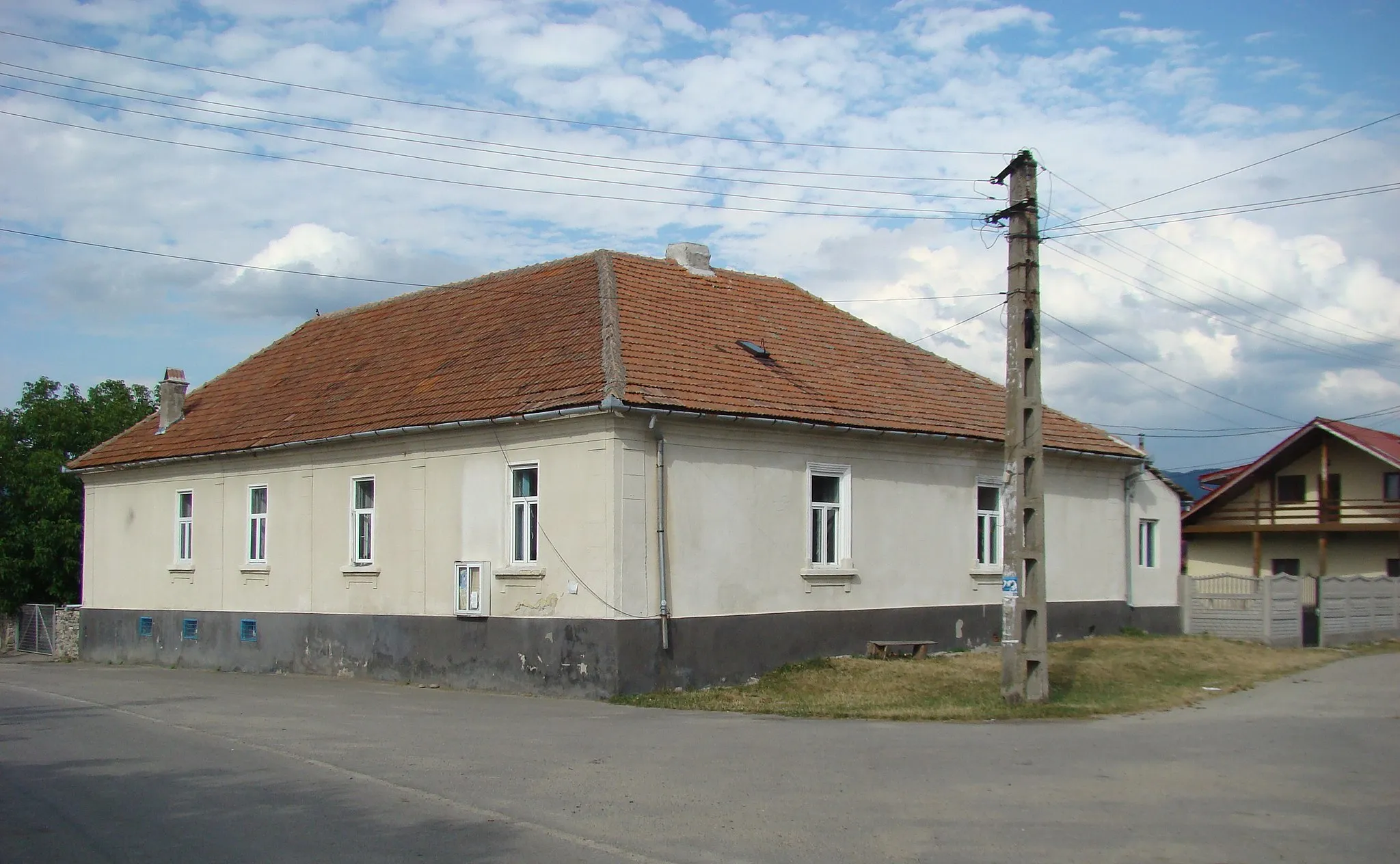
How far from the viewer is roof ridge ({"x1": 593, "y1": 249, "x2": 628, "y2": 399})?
1728 centimetres

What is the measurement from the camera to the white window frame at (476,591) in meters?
18.9

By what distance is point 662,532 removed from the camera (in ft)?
58.0

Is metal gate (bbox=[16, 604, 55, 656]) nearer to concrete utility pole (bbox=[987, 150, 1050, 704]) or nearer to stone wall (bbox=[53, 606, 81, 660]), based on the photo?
stone wall (bbox=[53, 606, 81, 660])

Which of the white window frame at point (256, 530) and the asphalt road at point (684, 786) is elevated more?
the white window frame at point (256, 530)

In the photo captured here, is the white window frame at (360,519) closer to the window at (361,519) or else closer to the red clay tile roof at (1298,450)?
the window at (361,519)

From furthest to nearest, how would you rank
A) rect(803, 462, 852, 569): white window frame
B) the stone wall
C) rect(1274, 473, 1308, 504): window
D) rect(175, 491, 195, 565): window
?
rect(1274, 473, 1308, 504): window < the stone wall < rect(175, 491, 195, 565): window < rect(803, 462, 852, 569): white window frame

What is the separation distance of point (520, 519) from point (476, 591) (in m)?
1.28

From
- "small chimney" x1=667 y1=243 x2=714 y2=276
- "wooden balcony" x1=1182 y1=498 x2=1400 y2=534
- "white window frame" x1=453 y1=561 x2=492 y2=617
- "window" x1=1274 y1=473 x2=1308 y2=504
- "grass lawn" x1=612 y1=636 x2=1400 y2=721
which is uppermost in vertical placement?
"small chimney" x1=667 y1=243 x2=714 y2=276

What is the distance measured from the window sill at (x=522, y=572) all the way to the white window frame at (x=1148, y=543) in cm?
1475

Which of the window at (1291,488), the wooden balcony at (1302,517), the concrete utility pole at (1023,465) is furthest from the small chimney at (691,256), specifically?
the window at (1291,488)

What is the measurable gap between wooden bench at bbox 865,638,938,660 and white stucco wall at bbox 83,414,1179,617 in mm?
682

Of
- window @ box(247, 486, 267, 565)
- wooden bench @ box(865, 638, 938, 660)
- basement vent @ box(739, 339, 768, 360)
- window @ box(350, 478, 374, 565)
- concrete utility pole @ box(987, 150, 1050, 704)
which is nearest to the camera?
concrete utility pole @ box(987, 150, 1050, 704)

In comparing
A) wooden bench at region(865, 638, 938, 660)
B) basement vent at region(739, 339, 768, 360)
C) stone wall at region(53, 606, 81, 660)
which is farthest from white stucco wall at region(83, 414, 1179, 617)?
stone wall at region(53, 606, 81, 660)

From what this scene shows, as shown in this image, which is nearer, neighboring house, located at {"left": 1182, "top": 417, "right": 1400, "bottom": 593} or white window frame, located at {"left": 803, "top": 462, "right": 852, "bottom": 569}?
white window frame, located at {"left": 803, "top": 462, "right": 852, "bottom": 569}
